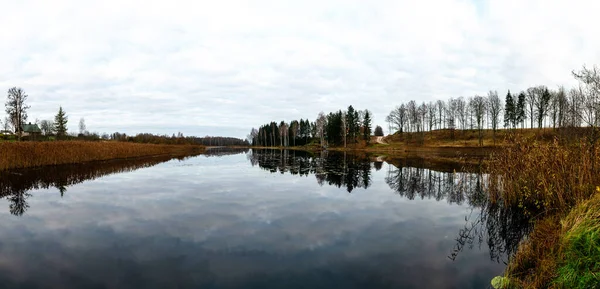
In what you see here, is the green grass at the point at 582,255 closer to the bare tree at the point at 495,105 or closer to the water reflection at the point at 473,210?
the water reflection at the point at 473,210

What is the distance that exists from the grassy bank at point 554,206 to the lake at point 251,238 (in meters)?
0.81

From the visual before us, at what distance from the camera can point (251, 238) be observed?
8062 millimetres

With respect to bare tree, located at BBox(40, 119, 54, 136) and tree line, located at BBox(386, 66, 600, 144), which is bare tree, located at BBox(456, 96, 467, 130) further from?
bare tree, located at BBox(40, 119, 54, 136)

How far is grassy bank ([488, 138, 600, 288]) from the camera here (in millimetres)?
4570

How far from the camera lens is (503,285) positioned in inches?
206

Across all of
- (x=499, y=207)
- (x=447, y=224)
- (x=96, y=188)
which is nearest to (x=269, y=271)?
(x=447, y=224)

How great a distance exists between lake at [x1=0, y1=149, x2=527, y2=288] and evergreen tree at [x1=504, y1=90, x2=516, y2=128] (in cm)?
7949

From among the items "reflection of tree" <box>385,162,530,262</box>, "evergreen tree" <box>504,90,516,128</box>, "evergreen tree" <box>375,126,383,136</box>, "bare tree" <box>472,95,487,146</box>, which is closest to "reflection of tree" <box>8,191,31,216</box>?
"reflection of tree" <box>385,162,530,262</box>

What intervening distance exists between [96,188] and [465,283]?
664 inches

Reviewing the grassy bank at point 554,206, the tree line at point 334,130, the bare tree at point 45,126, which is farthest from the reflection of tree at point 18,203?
the bare tree at point 45,126

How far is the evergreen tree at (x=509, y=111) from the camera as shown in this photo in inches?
3083

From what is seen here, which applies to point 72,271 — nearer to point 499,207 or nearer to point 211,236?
point 211,236

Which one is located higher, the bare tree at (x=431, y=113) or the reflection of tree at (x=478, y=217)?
the bare tree at (x=431, y=113)

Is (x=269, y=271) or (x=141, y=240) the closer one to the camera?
(x=269, y=271)
